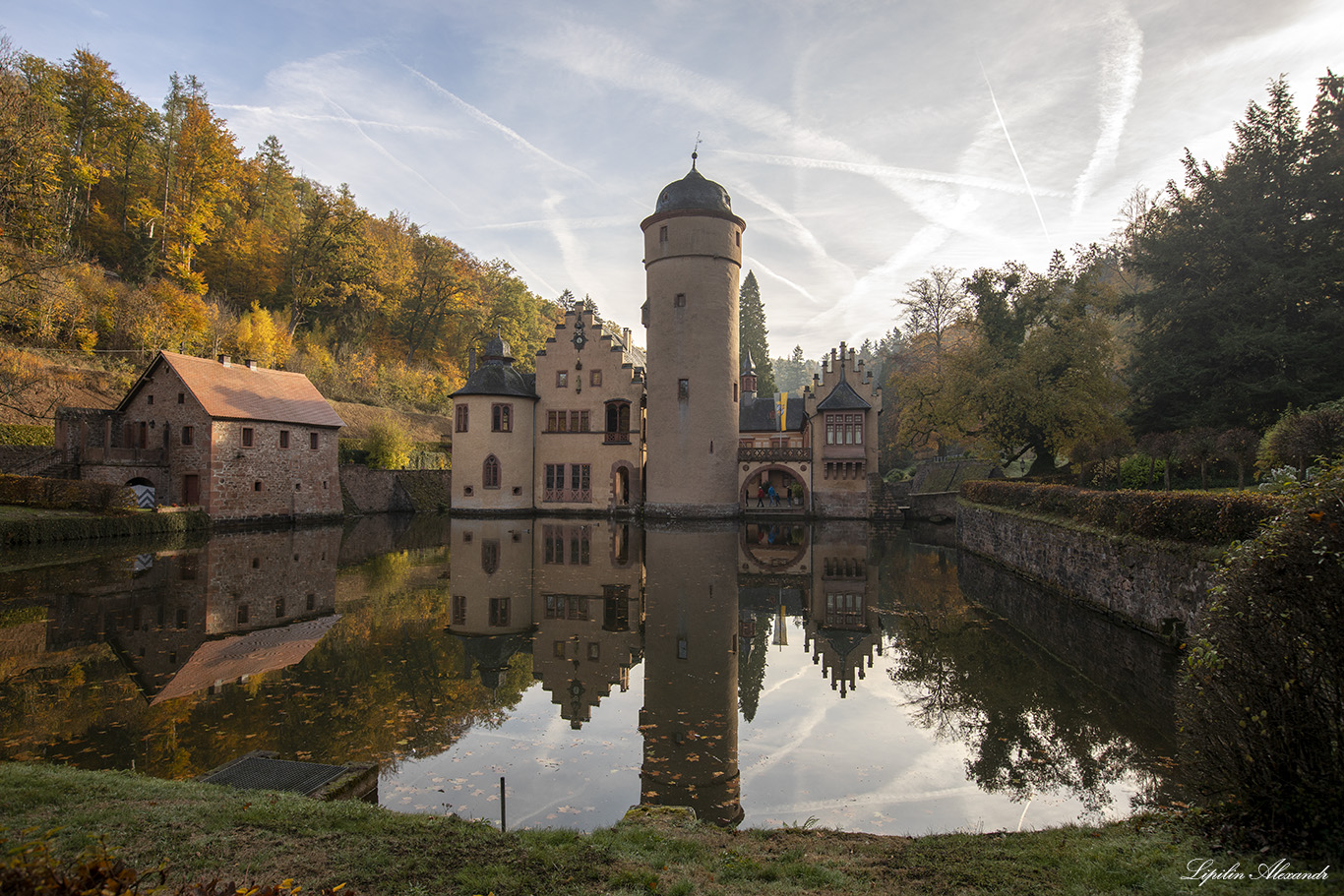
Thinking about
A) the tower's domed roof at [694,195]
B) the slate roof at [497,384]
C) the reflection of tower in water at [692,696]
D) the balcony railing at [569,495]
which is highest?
the tower's domed roof at [694,195]

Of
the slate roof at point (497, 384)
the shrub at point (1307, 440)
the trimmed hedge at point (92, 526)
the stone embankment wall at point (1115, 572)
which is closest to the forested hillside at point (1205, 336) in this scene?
the shrub at point (1307, 440)

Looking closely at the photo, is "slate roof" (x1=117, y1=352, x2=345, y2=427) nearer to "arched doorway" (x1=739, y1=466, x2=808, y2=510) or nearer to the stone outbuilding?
the stone outbuilding

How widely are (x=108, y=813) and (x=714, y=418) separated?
93.8 ft

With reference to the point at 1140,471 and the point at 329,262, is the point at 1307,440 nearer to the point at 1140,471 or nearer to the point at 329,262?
the point at 1140,471

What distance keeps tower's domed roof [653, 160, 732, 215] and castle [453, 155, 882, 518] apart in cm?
6

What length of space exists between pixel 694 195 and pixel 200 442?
23.6 meters

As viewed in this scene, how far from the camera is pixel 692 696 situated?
8211 mm

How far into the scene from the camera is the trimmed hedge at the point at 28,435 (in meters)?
26.1

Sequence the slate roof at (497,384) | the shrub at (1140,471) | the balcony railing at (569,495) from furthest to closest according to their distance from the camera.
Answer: the balcony railing at (569,495), the slate roof at (497,384), the shrub at (1140,471)

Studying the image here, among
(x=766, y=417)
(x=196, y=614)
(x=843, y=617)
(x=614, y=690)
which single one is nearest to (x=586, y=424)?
(x=766, y=417)

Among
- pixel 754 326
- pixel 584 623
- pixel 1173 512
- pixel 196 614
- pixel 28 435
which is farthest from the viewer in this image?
pixel 754 326

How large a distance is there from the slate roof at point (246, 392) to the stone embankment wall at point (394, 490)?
161 inches

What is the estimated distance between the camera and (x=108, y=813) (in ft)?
14.2

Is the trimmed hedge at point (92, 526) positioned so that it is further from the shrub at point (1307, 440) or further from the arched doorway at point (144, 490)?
the shrub at point (1307, 440)
